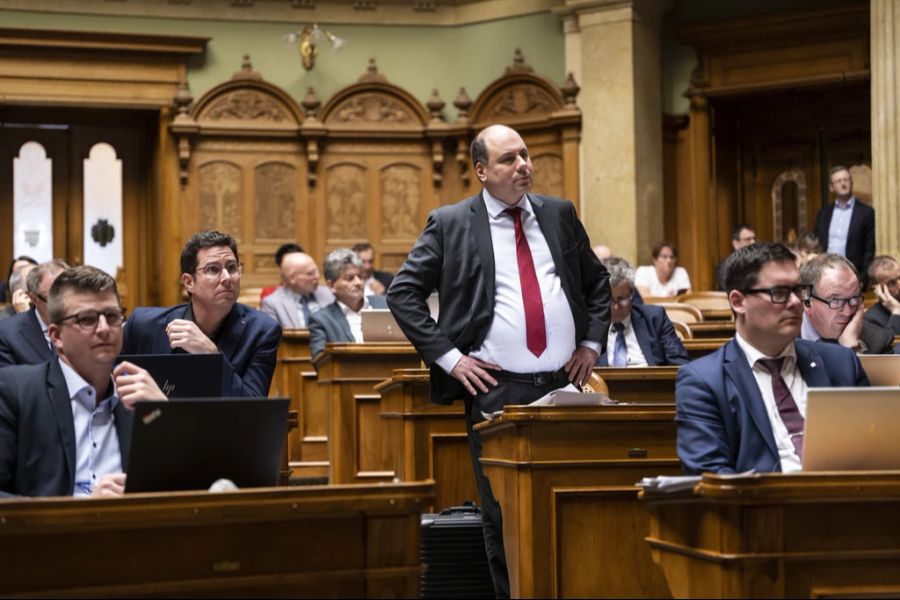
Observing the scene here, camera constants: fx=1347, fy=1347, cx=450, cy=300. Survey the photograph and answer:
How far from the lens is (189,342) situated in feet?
14.1

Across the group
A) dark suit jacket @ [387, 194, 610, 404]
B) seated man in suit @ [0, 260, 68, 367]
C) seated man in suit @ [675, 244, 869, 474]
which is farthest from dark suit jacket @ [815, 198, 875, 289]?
seated man in suit @ [675, 244, 869, 474]

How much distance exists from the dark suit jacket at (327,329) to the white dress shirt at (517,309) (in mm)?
3120

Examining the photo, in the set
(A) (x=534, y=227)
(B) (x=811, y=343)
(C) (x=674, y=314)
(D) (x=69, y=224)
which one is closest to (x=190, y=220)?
(D) (x=69, y=224)

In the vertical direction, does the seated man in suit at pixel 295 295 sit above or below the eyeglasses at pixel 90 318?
above

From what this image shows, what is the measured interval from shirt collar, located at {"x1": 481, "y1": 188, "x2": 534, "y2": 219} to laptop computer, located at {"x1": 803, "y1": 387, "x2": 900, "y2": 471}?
1729 millimetres

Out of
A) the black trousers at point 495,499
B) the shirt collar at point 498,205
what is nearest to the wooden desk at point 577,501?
the black trousers at point 495,499

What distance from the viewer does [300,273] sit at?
9.04m

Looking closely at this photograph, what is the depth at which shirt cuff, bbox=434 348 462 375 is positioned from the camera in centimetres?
442

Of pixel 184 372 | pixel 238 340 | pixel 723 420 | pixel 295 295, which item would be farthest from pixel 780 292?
pixel 295 295

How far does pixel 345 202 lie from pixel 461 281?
8.04m

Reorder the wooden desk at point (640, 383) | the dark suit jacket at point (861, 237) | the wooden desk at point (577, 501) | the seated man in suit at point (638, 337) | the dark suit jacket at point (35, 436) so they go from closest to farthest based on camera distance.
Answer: the dark suit jacket at point (35, 436), the wooden desk at point (577, 501), the wooden desk at point (640, 383), the seated man in suit at point (638, 337), the dark suit jacket at point (861, 237)

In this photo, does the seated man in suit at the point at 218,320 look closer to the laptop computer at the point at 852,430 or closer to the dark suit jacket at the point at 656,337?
the laptop computer at the point at 852,430

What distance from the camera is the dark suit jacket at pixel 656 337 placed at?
20.9 ft

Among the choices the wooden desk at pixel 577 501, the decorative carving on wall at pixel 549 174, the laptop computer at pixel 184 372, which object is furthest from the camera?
the decorative carving on wall at pixel 549 174
